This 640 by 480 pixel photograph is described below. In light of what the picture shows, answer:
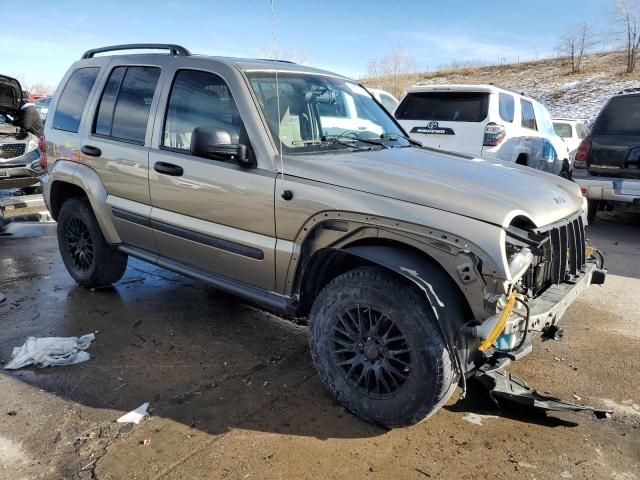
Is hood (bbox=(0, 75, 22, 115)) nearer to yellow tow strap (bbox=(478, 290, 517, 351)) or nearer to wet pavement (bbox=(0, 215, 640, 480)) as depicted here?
wet pavement (bbox=(0, 215, 640, 480))

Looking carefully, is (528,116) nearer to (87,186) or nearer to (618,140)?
(618,140)

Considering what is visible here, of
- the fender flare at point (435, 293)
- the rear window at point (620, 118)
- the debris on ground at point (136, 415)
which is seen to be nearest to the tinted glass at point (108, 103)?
the debris on ground at point (136, 415)

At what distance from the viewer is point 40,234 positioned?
23.5 ft

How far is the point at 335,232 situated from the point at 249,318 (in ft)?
5.68

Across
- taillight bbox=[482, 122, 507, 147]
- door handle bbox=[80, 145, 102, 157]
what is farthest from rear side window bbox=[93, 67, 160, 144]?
taillight bbox=[482, 122, 507, 147]

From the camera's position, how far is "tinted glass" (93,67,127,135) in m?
4.22

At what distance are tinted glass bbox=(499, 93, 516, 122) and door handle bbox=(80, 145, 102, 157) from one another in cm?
593

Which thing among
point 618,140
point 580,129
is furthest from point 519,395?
point 580,129

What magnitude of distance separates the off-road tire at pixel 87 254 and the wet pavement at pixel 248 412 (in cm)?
31

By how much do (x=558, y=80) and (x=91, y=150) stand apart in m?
38.2

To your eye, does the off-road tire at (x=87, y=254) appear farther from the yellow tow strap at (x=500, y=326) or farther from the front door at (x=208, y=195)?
the yellow tow strap at (x=500, y=326)

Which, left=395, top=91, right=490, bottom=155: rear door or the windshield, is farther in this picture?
left=395, top=91, right=490, bottom=155: rear door

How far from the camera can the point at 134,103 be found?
4.04 m

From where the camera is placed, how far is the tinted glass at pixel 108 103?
4.22 m
